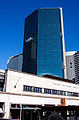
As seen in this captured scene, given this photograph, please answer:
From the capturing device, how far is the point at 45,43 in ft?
520

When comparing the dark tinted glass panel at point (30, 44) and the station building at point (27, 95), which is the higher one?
the dark tinted glass panel at point (30, 44)

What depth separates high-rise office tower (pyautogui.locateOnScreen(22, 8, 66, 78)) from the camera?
14988cm

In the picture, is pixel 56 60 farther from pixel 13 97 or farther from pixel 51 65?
pixel 13 97

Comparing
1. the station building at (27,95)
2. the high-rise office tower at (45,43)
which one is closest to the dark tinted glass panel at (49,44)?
the high-rise office tower at (45,43)

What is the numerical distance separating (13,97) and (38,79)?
9.70 metres

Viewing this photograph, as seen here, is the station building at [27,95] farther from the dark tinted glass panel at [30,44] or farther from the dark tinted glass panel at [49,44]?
the dark tinted glass panel at [30,44]

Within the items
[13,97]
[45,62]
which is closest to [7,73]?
[13,97]

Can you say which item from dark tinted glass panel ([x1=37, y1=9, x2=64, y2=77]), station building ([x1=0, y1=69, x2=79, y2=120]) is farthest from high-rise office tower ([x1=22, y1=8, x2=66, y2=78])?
station building ([x1=0, y1=69, x2=79, y2=120])

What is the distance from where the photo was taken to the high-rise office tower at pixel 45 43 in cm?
14988

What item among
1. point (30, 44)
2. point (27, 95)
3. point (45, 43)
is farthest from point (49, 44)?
point (27, 95)

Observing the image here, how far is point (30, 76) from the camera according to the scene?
136ft

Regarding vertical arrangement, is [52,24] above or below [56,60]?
above

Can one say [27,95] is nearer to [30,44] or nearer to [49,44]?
[49,44]

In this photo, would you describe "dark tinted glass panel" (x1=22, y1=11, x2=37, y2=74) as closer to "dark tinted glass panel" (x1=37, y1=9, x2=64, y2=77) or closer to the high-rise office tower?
the high-rise office tower
